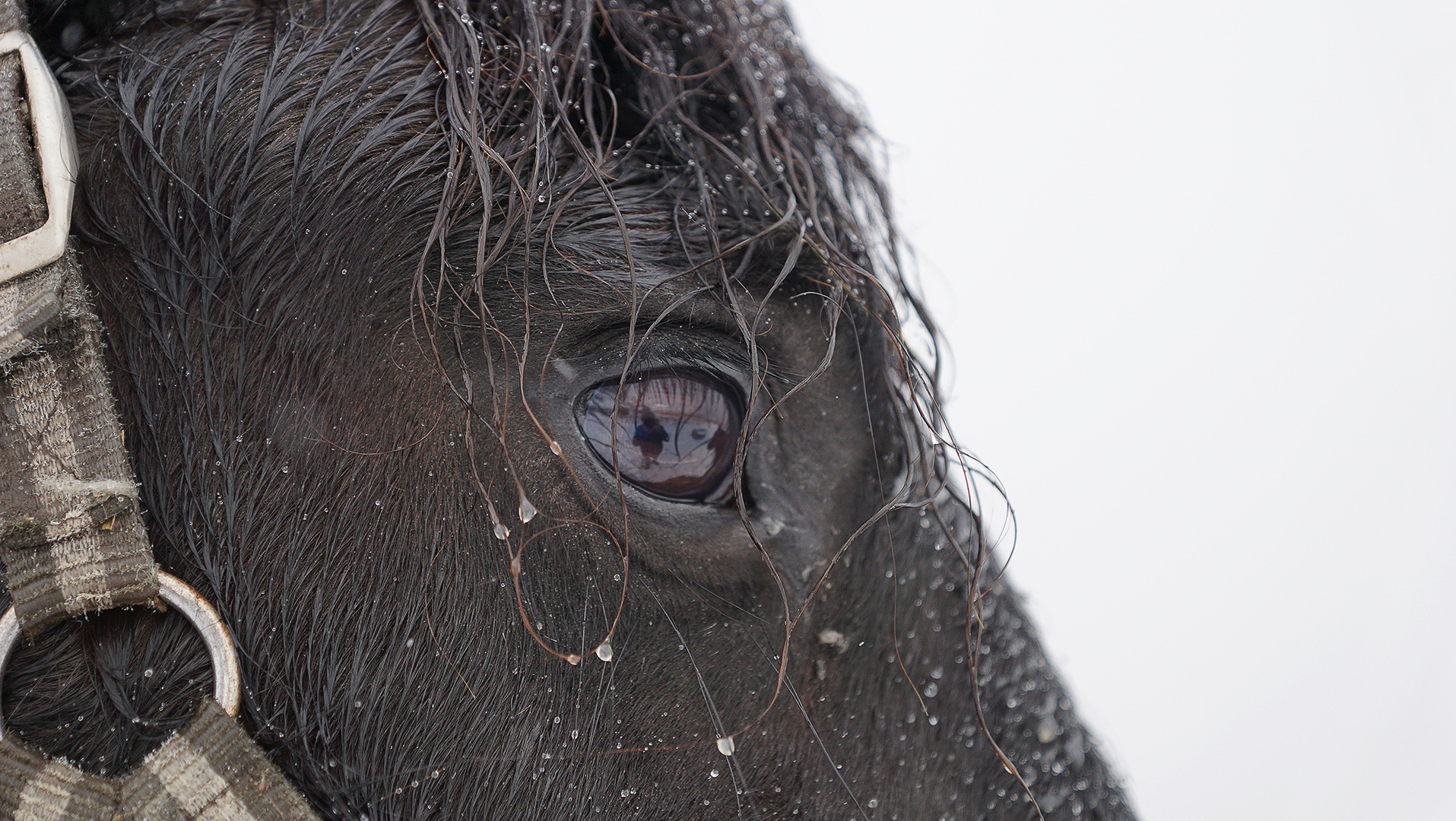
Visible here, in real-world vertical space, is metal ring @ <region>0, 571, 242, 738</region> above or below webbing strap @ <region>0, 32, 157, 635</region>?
below

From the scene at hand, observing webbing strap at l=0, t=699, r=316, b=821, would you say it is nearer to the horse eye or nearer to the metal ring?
the metal ring

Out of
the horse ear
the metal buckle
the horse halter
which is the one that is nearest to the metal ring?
the horse halter

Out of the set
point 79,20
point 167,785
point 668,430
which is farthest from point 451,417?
point 79,20

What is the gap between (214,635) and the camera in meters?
0.58

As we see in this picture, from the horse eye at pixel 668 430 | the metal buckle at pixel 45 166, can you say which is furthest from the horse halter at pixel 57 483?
the horse eye at pixel 668 430

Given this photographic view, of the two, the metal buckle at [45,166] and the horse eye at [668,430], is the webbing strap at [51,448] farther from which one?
the horse eye at [668,430]

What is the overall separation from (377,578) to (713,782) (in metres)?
0.29

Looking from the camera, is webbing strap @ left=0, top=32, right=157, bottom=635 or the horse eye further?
the horse eye

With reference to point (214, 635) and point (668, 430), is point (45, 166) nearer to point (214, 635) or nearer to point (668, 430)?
point (214, 635)

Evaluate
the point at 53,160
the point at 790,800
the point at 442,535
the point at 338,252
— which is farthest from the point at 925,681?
the point at 53,160

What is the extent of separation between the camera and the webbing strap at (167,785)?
54 centimetres

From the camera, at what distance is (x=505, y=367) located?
61cm

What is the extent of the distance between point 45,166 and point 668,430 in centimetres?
43

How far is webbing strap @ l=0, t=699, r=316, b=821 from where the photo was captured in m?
0.54
